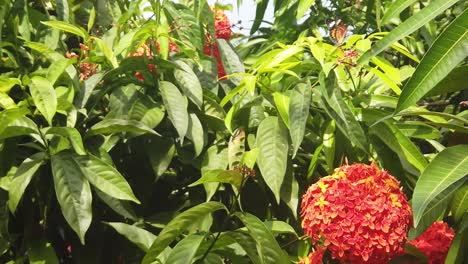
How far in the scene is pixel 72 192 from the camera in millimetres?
1479

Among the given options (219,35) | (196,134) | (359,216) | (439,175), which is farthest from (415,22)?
(219,35)

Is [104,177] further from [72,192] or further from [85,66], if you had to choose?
[85,66]

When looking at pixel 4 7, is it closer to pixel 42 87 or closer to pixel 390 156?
pixel 42 87

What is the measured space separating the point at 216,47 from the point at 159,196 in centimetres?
44

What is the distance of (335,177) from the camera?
1.45 meters

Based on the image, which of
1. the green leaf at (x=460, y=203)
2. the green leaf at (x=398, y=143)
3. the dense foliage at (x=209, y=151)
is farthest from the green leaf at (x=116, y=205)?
the green leaf at (x=460, y=203)

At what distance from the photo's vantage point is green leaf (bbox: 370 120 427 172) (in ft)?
5.11

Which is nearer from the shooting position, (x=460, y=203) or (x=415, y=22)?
(x=415, y=22)

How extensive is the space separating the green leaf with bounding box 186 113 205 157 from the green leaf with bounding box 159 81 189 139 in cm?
5

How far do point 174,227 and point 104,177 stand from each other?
0.20 m

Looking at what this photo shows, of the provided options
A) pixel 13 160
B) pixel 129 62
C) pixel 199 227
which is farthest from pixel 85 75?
pixel 199 227

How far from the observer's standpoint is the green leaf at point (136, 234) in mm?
1594

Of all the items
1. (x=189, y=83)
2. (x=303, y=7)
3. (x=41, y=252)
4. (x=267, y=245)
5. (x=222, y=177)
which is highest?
(x=303, y=7)

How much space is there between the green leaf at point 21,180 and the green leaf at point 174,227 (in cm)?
27
